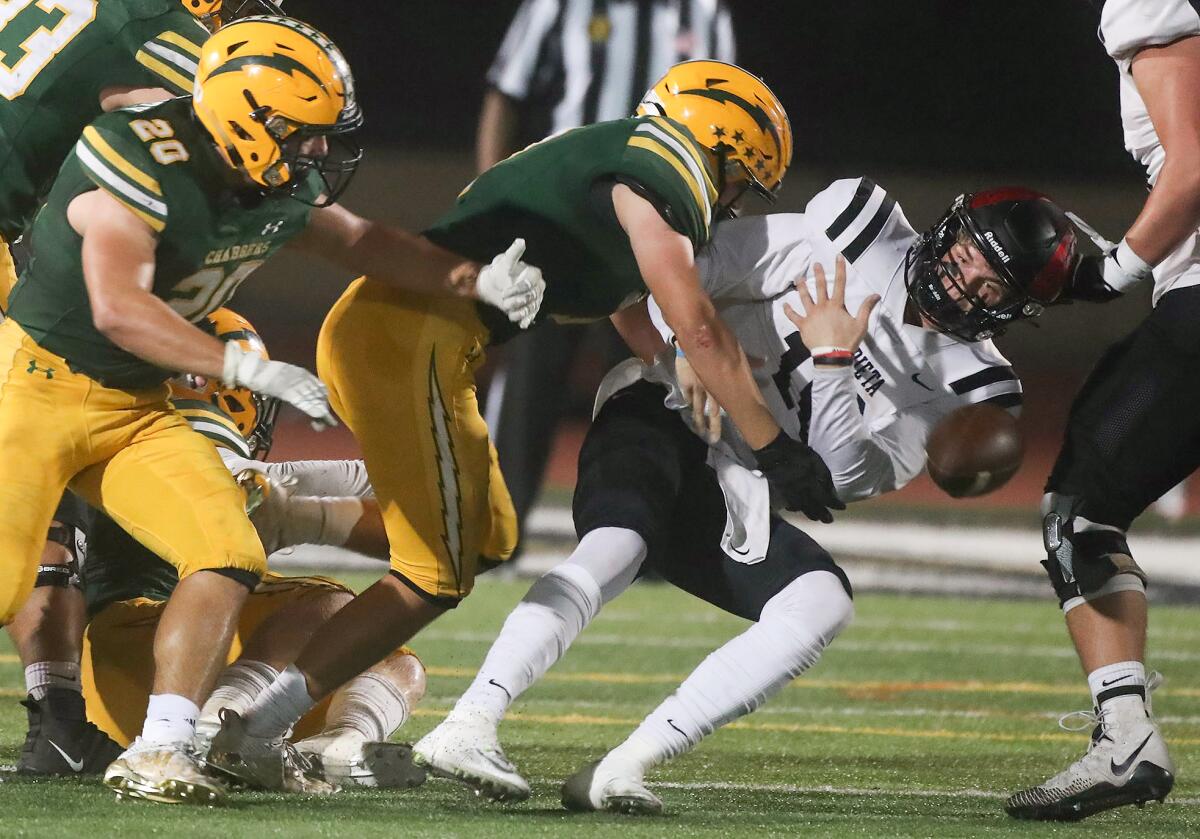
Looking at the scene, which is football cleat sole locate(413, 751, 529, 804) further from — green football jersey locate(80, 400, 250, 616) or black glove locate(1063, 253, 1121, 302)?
black glove locate(1063, 253, 1121, 302)

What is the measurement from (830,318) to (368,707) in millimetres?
1157

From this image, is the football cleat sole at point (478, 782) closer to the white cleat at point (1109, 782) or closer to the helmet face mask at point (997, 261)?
the white cleat at point (1109, 782)

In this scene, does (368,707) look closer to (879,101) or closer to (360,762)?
(360,762)

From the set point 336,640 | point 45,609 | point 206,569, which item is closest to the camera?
point 206,569

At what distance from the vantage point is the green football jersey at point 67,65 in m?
3.91

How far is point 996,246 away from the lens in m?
3.30

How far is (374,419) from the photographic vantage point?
11.0ft

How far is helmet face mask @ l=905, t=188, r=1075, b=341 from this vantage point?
10.8ft


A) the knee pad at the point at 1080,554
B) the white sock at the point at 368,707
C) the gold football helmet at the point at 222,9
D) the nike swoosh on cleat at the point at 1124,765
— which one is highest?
the gold football helmet at the point at 222,9

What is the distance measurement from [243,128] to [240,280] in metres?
0.36

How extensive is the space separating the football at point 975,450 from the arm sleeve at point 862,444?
11 centimetres

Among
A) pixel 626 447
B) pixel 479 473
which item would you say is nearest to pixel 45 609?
pixel 479 473

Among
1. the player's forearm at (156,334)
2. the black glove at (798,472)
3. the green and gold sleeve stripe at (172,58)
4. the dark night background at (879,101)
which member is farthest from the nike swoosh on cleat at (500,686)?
the dark night background at (879,101)

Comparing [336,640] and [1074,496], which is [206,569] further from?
[1074,496]
